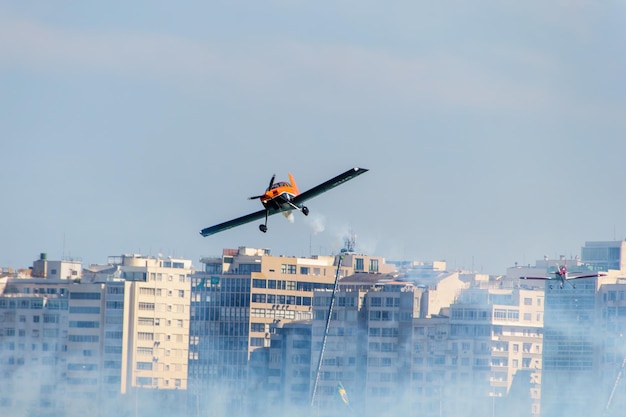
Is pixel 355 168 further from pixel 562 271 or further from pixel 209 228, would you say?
pixel 562 271

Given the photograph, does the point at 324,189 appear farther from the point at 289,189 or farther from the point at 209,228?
the point at 209,228

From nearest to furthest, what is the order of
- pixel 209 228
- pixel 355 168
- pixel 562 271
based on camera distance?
pixel 355 168 → pixel 209 228 → pixel 562 271

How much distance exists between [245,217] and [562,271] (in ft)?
170

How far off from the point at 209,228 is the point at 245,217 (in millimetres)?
3469

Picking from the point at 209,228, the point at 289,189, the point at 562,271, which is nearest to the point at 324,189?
the point at 289,189

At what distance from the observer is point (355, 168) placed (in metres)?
114

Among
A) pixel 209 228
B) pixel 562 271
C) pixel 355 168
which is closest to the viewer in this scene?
pixel 355 168

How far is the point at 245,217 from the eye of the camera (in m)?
121

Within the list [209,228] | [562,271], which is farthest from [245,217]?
[562,271]

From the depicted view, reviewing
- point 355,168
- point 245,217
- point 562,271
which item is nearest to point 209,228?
point 245,217

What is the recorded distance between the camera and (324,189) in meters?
117

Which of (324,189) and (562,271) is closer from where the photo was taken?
(324,189)

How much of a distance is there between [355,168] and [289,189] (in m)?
6.01

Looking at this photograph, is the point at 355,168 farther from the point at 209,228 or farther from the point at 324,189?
the point at 209,228
